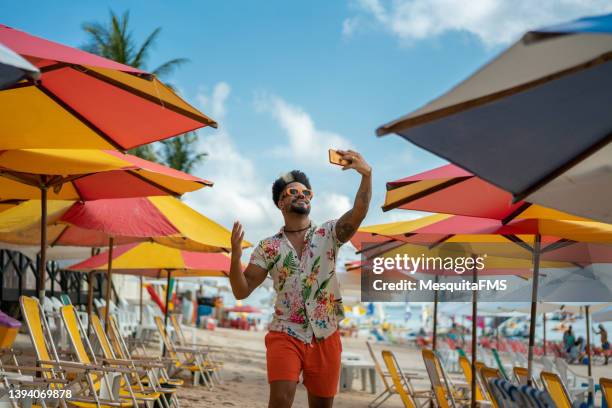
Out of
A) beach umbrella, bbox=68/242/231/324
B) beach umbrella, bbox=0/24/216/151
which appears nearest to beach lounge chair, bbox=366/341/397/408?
beach umbrella, bbox=68/242/231/324

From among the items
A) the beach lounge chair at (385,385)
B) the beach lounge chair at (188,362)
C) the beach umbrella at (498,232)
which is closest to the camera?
the beach umbrella at (498,232)

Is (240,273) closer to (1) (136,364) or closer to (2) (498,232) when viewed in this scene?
(1) (136,364)

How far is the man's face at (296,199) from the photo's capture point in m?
4.12

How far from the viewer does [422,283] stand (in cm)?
1065

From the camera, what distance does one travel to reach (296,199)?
13.6 feet

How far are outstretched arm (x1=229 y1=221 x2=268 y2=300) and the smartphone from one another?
622 mm

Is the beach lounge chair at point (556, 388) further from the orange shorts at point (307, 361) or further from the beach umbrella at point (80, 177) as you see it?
the beach umbrella at point (80, 177)

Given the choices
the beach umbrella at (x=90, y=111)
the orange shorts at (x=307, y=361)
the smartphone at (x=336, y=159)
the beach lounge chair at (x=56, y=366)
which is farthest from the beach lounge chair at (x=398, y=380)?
the smartphone at (x=336, y=159)

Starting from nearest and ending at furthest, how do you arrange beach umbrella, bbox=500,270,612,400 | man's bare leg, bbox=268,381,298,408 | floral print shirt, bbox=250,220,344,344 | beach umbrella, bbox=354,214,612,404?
man's bare leg, bbox=268,381,298,408 → floral print shirt, bbox=250,220,344,344 → beach umbrella, bbox=354,214,612,404 → beach umbrella, bbox=500,270,612,400

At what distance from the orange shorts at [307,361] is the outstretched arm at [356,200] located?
0.55 meters

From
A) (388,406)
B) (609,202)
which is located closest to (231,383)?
(388,406)

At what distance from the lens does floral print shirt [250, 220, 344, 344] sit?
379 cm

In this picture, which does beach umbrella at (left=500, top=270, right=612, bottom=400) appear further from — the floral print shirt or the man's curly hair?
the floral print shirt

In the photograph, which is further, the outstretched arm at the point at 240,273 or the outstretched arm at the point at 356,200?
the outstretched arm at the point at 240,273
